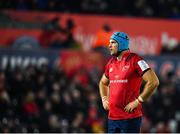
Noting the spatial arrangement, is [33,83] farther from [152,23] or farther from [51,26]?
[152,23]

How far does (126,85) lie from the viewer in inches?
352

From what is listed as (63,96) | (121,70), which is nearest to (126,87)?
(121,70)

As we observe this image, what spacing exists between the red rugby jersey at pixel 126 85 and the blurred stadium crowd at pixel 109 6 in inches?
424

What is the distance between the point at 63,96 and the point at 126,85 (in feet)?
26.6

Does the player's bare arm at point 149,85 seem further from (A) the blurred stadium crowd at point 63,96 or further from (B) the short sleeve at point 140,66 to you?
(A) the blurred stadium crowd at point 63,96

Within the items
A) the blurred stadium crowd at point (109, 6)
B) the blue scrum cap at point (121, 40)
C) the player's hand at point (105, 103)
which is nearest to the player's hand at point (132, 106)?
the player's hand at point (105, 103)

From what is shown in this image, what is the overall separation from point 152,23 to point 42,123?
7.54m

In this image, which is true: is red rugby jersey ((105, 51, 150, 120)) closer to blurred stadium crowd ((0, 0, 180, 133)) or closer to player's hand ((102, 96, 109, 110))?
player's hand ((102, 96, 109, 110))

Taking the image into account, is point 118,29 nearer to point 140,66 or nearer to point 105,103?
point 105,103

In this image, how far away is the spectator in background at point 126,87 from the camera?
28.9 ft

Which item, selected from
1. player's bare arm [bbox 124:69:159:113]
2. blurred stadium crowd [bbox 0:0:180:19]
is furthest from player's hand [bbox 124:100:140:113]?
blurred stadium crowd [bbox 0:0:180:19]

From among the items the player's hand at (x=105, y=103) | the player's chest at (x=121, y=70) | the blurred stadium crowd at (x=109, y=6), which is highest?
the blurred stadium crowd at (x=109, y=6)


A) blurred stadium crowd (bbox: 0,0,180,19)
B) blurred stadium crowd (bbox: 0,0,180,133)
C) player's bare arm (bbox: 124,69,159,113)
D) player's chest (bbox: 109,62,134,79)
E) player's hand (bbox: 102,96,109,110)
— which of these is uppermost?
blurred stadium crowd (bbox: 0,0,180,19)

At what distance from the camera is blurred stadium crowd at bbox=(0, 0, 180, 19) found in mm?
20062
